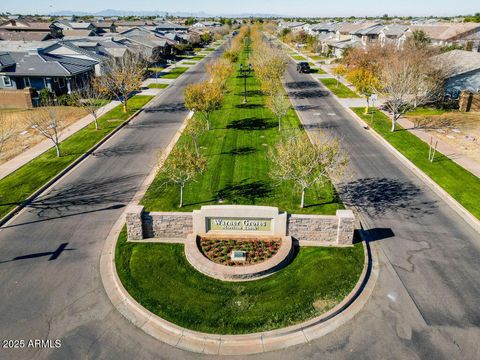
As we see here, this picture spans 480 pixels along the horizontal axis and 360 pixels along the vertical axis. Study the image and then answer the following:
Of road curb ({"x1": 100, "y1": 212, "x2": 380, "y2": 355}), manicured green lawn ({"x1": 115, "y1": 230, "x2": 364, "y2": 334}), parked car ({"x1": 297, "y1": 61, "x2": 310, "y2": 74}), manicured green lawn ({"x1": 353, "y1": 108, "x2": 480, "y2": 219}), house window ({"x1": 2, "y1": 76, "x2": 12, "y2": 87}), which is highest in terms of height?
house window ({"x1": 2, "y1": 76, "x2": 12, "y2": 87})

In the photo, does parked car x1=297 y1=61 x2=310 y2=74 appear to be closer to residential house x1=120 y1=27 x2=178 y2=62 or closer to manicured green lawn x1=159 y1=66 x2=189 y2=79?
manicured green lawn x1=159 y1=66 x2=189 y2=79

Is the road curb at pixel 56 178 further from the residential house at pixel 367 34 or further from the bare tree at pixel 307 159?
the residential house at pixel 367 34

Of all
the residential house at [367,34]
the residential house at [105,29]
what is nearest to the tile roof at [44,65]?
the residential house at [367,34]

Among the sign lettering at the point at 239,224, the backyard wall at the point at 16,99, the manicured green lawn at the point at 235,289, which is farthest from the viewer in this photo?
the backyard wall at the point at 16,99

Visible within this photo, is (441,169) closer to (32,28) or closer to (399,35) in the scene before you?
(399,35)

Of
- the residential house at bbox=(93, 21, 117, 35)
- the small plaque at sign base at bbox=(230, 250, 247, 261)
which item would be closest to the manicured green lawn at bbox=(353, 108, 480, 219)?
the small plaque at sign base at bbox=(230, 250, 247, 261)
